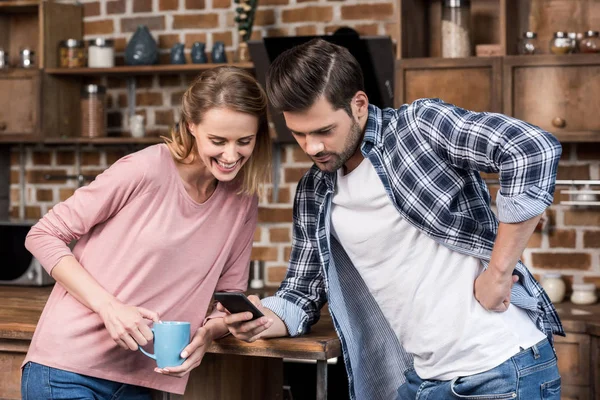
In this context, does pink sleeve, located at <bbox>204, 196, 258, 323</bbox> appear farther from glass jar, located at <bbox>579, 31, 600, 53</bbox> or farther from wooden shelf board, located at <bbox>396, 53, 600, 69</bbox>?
glass jar, located at <bbox>579, 31, 600, 53</bbox>

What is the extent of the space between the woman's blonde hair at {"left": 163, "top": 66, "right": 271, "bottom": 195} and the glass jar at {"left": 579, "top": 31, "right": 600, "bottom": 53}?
1638 mm

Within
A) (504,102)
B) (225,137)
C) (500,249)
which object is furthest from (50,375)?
(504,102)

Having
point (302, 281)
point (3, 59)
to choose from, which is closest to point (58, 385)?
point (302, 281)

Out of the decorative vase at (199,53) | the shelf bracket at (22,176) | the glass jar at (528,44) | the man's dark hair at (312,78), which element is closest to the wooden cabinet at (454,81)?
the glass jar at (528,44)

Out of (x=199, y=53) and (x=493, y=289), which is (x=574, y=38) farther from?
(x=493, y=289)

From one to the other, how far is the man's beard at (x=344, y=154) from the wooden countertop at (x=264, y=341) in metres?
0.39

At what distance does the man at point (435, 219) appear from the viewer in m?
1.66

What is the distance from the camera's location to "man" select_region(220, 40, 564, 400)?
1660 millimetres

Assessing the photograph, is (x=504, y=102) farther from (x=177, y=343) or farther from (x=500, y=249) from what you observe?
(x=177, y=343)

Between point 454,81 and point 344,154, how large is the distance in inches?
58.4

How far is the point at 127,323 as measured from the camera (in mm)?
1735

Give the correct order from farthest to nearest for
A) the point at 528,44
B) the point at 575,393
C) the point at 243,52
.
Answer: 1. the point at 243,52
2. the point at 528,44
3. the point at 575,393

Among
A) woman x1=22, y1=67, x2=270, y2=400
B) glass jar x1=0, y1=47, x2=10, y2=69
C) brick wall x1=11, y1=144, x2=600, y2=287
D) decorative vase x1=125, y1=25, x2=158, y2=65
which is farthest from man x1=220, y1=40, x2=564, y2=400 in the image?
glass jar x1=0, y1=47, x2=10, y2=69

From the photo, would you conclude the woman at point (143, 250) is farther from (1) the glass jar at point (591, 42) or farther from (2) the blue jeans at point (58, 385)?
(1) the glass jar at point (591, 42)
